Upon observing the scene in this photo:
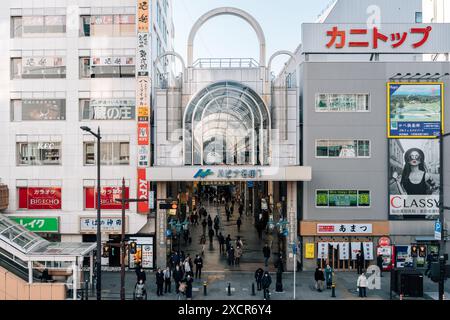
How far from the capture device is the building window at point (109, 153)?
27203 mm

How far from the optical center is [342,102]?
90.3ft

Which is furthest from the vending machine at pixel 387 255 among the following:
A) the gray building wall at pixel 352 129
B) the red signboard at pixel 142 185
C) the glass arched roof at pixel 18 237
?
the glass arched roof at pixel 18 237

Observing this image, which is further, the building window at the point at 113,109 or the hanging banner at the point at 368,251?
the building window at the point at 113,109

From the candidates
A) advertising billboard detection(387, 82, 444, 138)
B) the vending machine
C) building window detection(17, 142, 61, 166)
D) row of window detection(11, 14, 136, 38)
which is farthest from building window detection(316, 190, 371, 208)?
building window detection(17, 142, 61, 166)

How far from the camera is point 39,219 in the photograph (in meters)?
26.7

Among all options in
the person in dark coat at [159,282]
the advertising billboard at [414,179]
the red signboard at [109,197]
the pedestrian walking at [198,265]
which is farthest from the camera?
the advertising billboard at [414,179]

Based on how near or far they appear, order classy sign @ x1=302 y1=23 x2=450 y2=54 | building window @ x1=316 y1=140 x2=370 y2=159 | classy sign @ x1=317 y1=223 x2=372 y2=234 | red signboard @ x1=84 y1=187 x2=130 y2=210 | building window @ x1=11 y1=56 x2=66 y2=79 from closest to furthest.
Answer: classy sign @ x1=317 y1=223 x2=372 y2=234 < red signboard @ x1=84 y1=187 x2=130 y2=210 < building window @ x1=11 y1=56 x2=66 y2=79 < building window @ x1=316 y1=140 x2=370 y2=159 < classy sign @ x1=302 y1=23 x2=450 y2=54

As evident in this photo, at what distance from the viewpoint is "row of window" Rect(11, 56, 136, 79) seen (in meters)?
27.1

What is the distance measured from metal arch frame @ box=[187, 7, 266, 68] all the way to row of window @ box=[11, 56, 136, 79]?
3.94m

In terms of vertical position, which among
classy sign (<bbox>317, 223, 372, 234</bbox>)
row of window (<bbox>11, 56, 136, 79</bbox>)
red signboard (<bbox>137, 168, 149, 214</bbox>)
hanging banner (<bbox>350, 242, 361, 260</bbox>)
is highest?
row of window (<bbox>11, 56, 136, 79</bbox>)

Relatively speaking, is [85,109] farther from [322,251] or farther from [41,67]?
[322,251]

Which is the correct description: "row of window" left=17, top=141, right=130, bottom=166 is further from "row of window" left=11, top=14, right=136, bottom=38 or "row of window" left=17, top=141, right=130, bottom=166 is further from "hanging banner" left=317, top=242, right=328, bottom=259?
"hanging banner" left=317, top=242, right=328, bottom=259

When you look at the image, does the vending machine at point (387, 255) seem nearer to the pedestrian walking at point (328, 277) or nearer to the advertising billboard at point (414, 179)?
the advertising billboard at point (414, 179)

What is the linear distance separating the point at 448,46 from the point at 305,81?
33.2 ft
